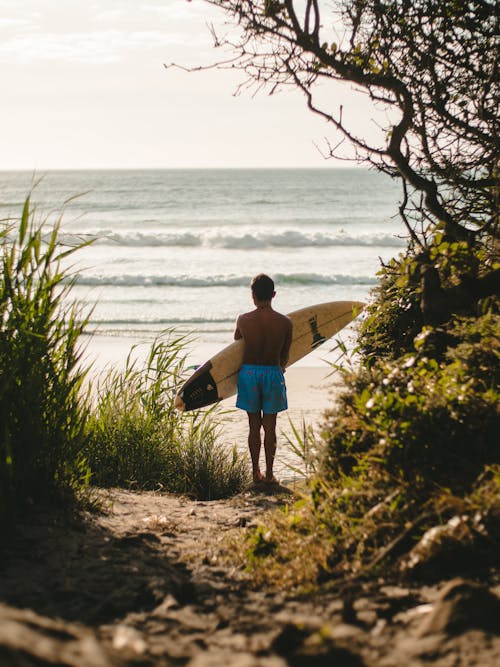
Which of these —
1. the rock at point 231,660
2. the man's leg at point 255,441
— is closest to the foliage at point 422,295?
the man's leg at point 255,441

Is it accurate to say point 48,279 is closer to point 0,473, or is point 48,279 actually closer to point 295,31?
point 0,473

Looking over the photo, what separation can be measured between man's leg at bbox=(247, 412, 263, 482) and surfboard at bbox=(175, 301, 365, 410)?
575mm

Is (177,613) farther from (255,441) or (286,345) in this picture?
(286,345)

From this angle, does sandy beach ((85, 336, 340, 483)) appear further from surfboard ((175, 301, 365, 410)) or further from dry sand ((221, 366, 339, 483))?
surfboard ((175, 301, 365, 410))

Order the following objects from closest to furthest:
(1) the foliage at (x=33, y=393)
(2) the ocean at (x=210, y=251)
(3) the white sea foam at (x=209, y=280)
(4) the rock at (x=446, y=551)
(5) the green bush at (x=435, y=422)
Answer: (4) the rock at (x=446, y=551) → (5) the green bush at (x=435, y=422) → (1) the foliage at (x=33, y=393) → (2) the ocean at (x=210, y=251) → (3) the white sea foam at (x=209, y=280)

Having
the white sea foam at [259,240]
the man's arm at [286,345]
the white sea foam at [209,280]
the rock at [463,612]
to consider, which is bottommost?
the rock at [463,612]

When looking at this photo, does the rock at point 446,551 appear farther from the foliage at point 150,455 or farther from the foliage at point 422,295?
the foliage at point 150,455

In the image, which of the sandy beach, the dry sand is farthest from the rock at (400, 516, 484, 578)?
the dry sand

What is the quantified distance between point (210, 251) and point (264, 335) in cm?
2453

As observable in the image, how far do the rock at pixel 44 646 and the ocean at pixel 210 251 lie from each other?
1.77 m

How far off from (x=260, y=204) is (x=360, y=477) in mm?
50074

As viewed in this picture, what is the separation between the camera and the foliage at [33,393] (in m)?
3.57

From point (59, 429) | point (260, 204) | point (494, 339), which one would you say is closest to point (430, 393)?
point (494, 339)

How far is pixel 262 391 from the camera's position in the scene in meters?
5.77
